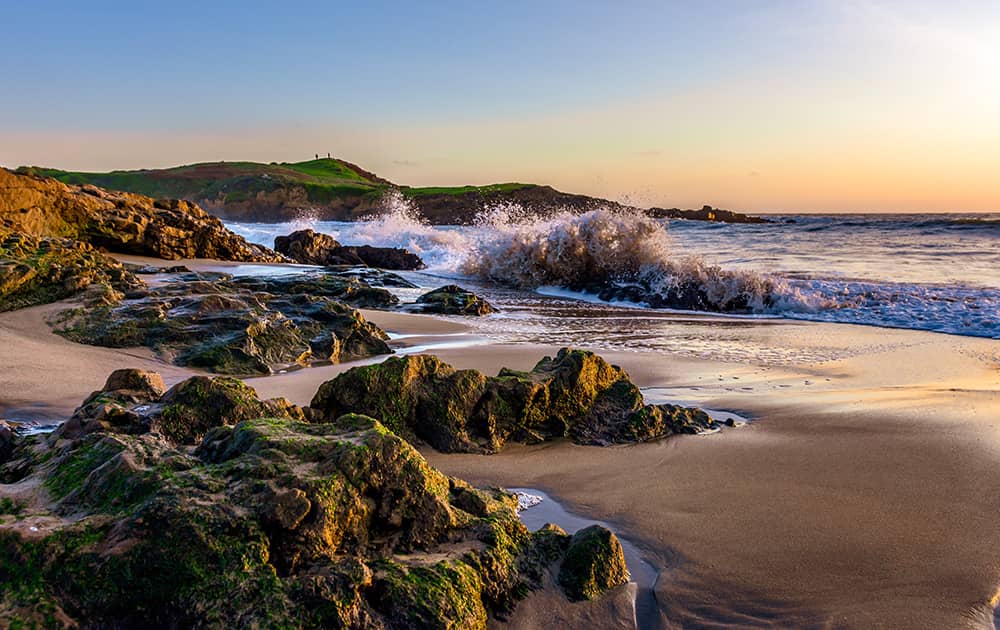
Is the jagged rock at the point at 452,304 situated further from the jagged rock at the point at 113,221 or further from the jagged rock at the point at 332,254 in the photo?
the jagged rock at the point at 332,254

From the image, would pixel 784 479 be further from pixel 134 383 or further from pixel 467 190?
pixel 467 190

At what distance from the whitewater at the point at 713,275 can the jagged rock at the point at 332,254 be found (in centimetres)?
88

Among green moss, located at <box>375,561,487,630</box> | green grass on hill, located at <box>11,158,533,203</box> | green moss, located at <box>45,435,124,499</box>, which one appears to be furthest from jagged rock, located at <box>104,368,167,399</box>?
green grass on hill, located at <box>11,158,533,203</box>

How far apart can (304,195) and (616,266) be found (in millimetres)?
52660

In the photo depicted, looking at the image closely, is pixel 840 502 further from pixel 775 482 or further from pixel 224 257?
pixel 224 257

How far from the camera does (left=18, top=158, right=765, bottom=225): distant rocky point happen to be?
57.7 meters

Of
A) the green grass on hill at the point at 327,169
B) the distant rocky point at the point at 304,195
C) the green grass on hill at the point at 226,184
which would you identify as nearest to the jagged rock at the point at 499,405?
the distant rocky point at the point at 304,195

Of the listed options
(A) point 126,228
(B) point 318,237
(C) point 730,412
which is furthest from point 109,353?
(B) point 318,237

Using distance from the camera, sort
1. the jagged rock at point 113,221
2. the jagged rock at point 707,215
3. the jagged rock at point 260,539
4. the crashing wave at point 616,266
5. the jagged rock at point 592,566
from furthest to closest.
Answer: the jagged rock at point 707,215
the crashing wave at point 616,266
the jagged rock at point 113,221
the jagged rock at point 592,566
the jagged rock at point 260,539

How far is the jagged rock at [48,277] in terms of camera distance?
5.79m

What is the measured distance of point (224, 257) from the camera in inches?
558

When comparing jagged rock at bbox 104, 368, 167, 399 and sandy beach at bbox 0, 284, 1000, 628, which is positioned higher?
jagged rock at bbox 104, 368, 167, 399

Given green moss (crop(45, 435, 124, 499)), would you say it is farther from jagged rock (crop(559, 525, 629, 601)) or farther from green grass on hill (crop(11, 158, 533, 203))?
green grass on hill (crop(11, 158, 533, 203))

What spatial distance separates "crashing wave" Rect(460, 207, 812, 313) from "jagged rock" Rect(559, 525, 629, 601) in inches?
375
